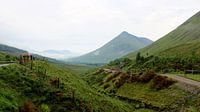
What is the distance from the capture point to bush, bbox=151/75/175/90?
201 feet

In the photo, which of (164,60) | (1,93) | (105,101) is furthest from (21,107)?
(164,60)

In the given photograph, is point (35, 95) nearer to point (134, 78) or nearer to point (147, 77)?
point (147, 77)

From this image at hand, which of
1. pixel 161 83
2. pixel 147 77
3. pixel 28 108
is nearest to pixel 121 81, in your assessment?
pixel 147 77

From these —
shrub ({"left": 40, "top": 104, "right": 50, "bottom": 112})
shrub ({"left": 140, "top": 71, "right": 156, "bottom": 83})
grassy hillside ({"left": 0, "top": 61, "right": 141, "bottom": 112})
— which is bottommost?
shrub ({"left": 40, "top": 104, "right": 50, "bottom": 112})

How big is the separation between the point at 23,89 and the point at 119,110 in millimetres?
13558

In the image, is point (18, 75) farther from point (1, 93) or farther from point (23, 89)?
point (1, 93)

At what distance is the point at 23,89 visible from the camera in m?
37.0

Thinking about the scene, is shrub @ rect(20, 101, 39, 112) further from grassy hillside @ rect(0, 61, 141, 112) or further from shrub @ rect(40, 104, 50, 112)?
shrub @ rect(40, 104, 50, 112)

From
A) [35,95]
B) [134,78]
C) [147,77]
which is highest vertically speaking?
[147,77]

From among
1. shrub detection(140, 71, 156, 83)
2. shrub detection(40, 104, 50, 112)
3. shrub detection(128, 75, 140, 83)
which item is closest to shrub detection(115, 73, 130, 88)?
shrub detection(128, 75, 140, 83)

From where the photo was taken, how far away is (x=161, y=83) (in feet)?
204

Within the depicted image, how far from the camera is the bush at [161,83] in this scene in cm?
6116

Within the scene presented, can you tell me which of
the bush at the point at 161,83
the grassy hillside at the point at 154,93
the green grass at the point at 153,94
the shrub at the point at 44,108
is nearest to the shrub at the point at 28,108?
the shrub at the point at 44,108

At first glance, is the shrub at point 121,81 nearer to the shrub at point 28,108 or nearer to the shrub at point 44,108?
the shrub at point 44,108
